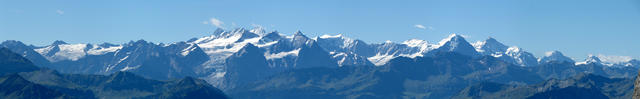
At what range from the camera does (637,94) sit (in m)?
175

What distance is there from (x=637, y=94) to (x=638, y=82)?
8.00 ft

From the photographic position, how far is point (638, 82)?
575ft
